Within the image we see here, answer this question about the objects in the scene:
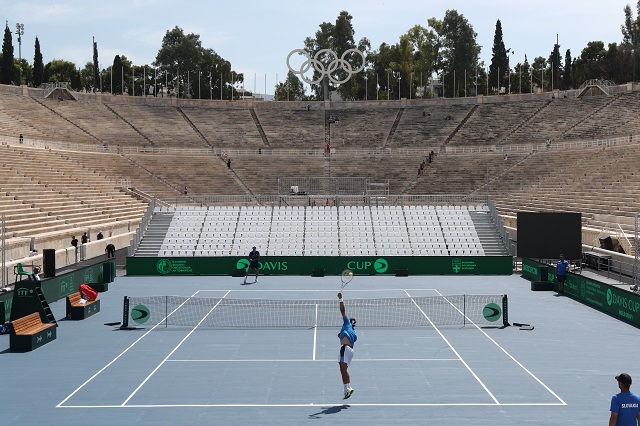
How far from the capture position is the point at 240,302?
29859mm

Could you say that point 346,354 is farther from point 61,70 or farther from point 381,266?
point 61,70

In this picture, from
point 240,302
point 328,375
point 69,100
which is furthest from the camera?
point 69,100

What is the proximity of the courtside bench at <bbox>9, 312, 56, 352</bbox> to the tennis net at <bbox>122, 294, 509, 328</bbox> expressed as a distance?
109 inches

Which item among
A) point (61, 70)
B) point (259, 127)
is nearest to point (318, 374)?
point (259, 127)

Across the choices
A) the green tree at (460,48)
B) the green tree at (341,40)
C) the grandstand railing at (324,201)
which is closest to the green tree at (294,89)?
the green tree at (341,40)

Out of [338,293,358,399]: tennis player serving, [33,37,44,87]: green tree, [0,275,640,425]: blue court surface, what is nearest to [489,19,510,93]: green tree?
[33,37,44,87]: green tree

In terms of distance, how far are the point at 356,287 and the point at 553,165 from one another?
116 ft

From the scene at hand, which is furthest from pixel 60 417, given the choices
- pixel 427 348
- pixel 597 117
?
pixel 597 117

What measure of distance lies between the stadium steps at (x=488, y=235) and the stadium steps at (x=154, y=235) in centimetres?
1899

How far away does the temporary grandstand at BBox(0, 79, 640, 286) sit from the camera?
42.8m

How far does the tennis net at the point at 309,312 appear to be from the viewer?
2442 cm

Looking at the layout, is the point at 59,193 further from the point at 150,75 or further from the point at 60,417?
the point at 150,75

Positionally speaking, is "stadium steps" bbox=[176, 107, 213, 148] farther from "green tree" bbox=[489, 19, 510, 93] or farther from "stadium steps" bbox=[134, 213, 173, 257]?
"green tree" bbox=[489, 19, 510, 93]

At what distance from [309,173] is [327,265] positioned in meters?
31.9
